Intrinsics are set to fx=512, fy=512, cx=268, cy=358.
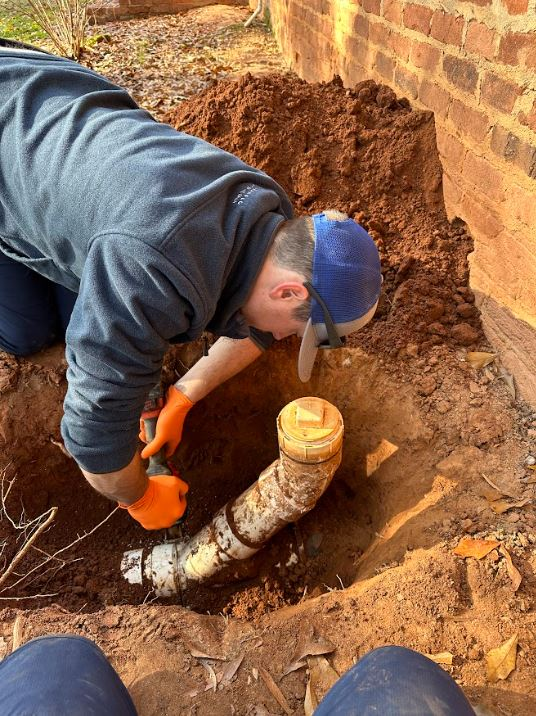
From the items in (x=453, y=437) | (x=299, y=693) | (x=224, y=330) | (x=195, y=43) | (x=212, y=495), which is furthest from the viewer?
(x=195, y=43)

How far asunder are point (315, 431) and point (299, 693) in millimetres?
839

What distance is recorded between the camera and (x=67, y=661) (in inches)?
54.3

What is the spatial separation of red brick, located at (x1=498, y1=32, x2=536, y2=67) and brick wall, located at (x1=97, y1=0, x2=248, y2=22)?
281 inches

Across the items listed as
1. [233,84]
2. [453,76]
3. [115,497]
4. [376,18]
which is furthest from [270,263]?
[376,18]

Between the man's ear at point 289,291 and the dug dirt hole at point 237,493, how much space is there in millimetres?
1038

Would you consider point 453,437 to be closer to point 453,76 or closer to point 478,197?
point 478,197

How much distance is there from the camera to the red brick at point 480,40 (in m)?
2.15

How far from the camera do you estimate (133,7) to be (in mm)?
7707

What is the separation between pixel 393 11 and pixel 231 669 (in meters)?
3.34

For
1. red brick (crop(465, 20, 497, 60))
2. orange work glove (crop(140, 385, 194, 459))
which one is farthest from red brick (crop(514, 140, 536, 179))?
orange work glove (crop(140, 385, 194, 459))

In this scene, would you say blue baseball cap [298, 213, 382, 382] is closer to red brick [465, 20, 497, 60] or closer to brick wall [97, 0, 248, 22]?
red brick [465, 20, 497, 60]

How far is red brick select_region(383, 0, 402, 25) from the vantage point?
285cm

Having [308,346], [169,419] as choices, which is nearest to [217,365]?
[169,419]

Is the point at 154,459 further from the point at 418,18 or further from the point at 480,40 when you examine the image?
the point at 418,18
